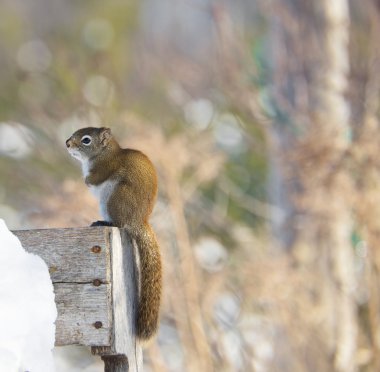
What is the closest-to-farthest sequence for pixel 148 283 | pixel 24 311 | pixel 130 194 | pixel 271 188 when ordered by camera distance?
pixel 24 311, pixel 148 283, pixel 130 194, pixel 271 188

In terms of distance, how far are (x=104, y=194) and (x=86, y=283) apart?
55cm

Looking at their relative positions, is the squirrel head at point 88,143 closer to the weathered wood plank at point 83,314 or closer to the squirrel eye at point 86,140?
the squirrel eye at point 86,140

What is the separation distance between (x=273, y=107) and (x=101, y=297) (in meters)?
3.66

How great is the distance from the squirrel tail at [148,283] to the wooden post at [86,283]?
0.37 ft

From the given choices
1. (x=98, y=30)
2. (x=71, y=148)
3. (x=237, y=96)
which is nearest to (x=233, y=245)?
(x=237, y=96)

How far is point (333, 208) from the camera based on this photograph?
4223mm

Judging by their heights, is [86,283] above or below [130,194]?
below

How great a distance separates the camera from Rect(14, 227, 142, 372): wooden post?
1726mm

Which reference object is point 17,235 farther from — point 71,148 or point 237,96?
point 237,96

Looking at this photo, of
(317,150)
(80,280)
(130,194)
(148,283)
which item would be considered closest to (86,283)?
(80,280)

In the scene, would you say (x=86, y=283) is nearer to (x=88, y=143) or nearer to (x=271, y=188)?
(x=88, y=143)

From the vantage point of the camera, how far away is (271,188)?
6.44 meters

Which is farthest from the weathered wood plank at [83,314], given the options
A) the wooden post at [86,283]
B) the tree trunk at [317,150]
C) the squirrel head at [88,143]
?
the tree trunk at [317,150]

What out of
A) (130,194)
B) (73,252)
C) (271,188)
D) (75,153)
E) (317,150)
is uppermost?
(271,188)
